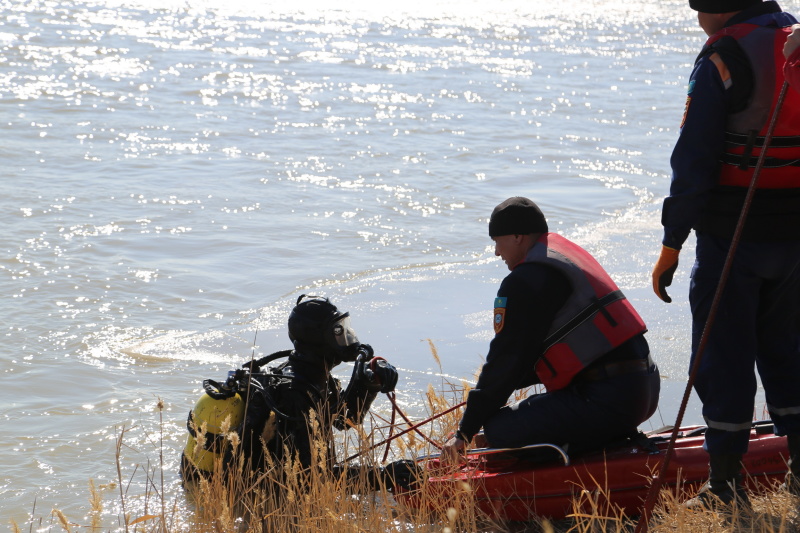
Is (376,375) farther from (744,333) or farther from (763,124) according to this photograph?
(763,124)

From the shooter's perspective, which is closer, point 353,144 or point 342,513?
point 342,513

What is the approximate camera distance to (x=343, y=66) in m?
20.1

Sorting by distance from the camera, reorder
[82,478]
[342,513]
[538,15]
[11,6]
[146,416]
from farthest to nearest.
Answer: [538,15]
[11,6]
[146,416]
[82,478]
[342,513]

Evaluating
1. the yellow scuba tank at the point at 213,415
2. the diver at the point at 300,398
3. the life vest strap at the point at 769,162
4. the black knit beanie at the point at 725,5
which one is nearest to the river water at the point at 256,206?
the yellow scuba tank at the point at 213,415

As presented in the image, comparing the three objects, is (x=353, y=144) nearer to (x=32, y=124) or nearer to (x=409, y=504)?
(x=32, y=124)

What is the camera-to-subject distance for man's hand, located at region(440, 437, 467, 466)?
3992 millimetres

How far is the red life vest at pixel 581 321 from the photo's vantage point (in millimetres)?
3908

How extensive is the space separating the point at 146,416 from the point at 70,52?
1565 centimetres

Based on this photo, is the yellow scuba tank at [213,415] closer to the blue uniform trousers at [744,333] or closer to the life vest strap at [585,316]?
the life vest strap at [585,316]

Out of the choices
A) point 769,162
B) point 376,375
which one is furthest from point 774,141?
point 376,375

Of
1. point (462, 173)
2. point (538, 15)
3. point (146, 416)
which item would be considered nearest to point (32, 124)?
point (462, 173)

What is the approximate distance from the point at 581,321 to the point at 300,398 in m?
1.22

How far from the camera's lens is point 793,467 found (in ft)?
12.2

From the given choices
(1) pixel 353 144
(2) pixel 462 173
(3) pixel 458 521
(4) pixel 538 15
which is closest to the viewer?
(3) pixel 458 521
